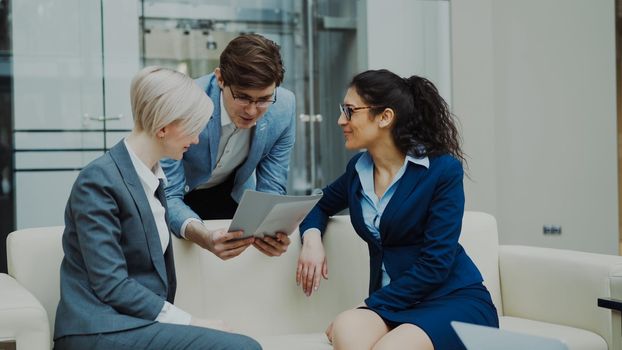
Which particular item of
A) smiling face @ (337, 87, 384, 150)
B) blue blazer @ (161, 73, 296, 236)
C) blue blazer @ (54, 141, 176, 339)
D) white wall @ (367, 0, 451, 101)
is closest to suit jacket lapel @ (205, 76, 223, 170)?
blue blazer @ (161, 73, 296, 236)

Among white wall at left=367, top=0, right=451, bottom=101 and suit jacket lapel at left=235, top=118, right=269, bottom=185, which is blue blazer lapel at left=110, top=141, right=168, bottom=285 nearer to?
suit jacket lapel at left=235, top=118, right=269, bottom=185

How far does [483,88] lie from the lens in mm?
5500

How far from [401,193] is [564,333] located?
736 millimetres

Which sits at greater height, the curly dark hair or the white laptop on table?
the curly dark hair

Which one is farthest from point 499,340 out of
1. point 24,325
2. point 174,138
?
point 24,325

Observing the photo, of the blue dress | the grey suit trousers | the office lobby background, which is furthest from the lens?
the office lobby background

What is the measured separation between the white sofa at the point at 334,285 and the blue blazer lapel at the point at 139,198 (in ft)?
1.73

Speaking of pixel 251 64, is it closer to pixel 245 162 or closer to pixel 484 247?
pixel 245 162

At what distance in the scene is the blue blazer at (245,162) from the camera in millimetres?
2740

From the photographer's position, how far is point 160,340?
2.00m

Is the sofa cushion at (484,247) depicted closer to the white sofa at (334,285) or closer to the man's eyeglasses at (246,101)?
the white sofa at (334,285)

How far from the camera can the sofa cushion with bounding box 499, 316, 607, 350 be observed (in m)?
2.64

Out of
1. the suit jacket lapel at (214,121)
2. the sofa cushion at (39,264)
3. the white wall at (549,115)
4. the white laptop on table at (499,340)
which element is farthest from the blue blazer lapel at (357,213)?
the white wall at (549,115)

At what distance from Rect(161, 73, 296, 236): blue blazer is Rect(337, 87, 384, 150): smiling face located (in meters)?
0.35
